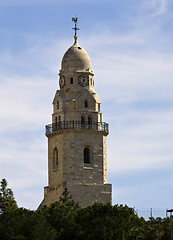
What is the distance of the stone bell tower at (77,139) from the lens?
402ft

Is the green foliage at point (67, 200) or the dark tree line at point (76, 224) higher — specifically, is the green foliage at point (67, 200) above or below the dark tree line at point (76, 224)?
above

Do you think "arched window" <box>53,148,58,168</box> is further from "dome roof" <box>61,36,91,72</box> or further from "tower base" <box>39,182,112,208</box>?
"dome roof" <box>61,36,91,72</box>

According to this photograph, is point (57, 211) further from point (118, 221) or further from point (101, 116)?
point (101, 116)

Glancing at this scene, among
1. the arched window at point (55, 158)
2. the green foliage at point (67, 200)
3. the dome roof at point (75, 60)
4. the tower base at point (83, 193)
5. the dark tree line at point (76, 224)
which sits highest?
the dome roof at point (75, 60)

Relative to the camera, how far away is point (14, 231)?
324ft

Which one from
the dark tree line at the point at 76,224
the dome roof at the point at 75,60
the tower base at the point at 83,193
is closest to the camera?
the dark tree line at the point at 76,224

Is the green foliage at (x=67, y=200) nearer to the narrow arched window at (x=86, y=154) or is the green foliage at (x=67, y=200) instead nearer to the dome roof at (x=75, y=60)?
the narrow arched window at (x=86, y=154)

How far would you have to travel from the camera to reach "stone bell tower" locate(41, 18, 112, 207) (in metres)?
123

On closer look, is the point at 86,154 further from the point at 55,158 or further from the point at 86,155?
the point at 55,158

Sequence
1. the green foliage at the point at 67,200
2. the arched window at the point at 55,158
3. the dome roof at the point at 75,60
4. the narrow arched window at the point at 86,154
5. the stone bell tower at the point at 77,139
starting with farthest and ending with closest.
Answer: the dome roof at the point at 75,60 < the arched window at the point at 55,158 < the narrow arched window at the point at 86,154 < the stone bell tower at the point at 77,139 < the green foliage at the point at 67,200

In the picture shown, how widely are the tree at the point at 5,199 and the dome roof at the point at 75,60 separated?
691 inches

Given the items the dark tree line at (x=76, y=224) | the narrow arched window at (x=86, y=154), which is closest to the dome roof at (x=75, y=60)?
the narrow arched window at (x=86, y=154)

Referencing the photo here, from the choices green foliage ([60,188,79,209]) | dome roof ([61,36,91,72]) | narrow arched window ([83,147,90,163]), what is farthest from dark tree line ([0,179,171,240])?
dome roof ([61,36,91,72])

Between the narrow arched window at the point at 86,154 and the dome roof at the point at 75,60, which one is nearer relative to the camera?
the narrow arched window at the point at 86,154
